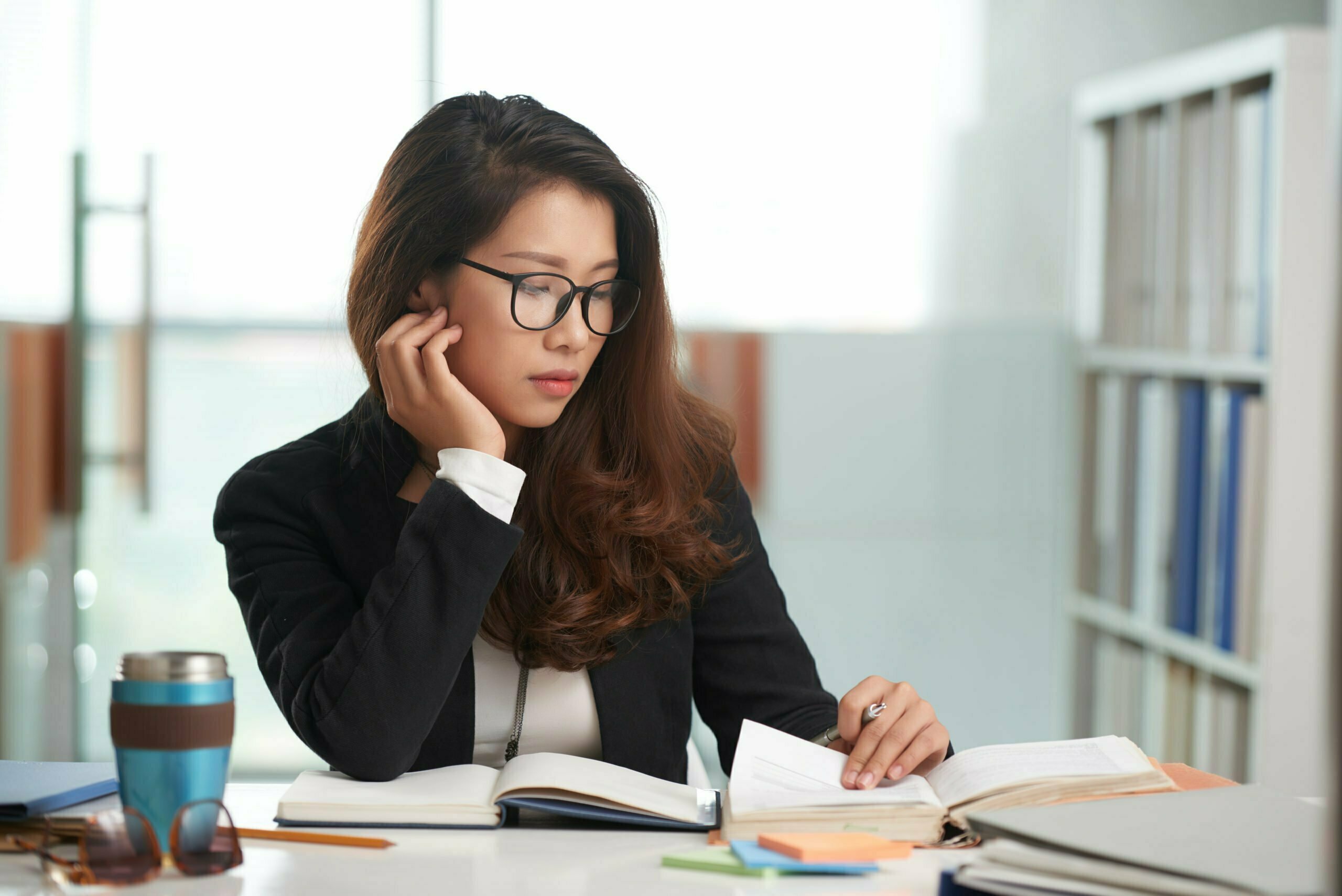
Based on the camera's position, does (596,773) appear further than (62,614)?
No

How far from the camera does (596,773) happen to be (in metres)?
1.02

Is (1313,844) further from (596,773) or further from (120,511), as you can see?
(120,511)

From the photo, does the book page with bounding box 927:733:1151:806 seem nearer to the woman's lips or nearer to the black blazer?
the black blazer

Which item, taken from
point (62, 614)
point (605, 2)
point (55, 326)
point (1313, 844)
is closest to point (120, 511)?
point (62, 614)

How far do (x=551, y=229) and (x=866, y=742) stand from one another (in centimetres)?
62

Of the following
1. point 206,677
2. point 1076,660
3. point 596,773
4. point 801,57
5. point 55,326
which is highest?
point 801,57

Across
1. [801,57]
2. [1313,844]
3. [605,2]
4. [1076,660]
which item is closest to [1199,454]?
[1076,660]

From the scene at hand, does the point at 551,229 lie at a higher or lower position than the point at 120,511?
higher

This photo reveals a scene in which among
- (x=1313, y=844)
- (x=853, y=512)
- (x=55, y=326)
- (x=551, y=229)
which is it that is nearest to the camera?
(x=1313, y=844)

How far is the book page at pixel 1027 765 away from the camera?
0.96 meters

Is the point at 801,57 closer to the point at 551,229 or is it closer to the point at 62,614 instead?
the point at 551,229

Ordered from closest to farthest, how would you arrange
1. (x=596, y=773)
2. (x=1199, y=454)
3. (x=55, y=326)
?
1. (x=596, y=773)
2. (x=1199, y=454)
3. (x=55, y=326)

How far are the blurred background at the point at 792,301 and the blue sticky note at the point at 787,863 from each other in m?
1.68

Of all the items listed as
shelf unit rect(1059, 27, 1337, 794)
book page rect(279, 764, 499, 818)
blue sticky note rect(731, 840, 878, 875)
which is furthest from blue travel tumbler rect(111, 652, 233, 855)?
shelf unit rect(1059, 27, 1337, 794)
